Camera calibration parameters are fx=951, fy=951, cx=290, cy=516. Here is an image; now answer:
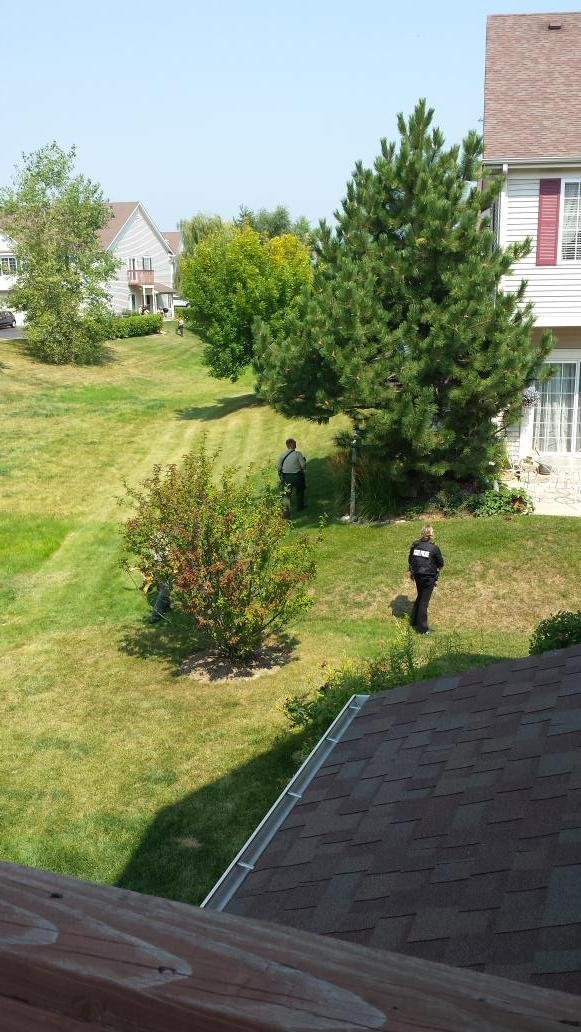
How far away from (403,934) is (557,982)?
2.89ft

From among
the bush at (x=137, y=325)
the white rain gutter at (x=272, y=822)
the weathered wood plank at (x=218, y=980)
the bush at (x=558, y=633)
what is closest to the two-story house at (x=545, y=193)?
the bush at (x=558, y=633)

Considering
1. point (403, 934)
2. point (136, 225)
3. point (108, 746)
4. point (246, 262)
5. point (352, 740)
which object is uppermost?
point (136, 225)

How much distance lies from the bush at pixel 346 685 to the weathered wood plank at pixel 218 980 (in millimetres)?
8761

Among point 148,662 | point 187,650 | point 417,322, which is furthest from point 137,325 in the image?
point 148,662

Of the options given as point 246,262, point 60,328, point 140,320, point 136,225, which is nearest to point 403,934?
point 246,262

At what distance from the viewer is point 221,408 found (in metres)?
36.8

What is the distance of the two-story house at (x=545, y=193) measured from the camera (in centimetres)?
1972

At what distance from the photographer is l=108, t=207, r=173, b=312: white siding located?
72.4 metres

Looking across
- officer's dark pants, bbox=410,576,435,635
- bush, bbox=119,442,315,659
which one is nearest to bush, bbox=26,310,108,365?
bush, bbox=119,442,315,659

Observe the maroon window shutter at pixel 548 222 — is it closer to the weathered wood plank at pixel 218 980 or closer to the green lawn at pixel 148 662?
the green lawn at pixel 148 662

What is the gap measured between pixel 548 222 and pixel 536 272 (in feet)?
3.37

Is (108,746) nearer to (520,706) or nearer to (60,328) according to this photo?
(520,706)

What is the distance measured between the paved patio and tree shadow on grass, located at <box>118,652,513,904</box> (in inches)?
321

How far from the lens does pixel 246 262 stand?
33.4 meters
